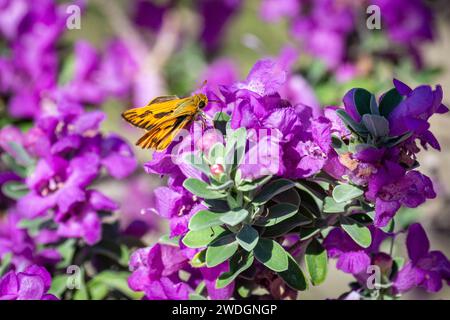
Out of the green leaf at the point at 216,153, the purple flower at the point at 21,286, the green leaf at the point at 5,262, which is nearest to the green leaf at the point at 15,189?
the green leaf at the point at 5,262

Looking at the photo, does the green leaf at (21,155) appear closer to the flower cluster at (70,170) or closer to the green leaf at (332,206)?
the flower cluster at (70,170)

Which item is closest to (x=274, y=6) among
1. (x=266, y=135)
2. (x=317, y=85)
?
(x=317, y=85)

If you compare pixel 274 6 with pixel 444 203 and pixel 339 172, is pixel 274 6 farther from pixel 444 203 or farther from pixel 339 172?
pixel 339 172

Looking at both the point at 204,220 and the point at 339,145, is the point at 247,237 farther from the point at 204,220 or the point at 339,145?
the point at 339,145

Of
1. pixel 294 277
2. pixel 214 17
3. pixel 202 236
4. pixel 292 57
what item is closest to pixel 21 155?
pixel 202 236

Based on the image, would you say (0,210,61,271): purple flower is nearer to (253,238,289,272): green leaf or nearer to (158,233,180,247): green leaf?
(158,233,180,247): green leaf
